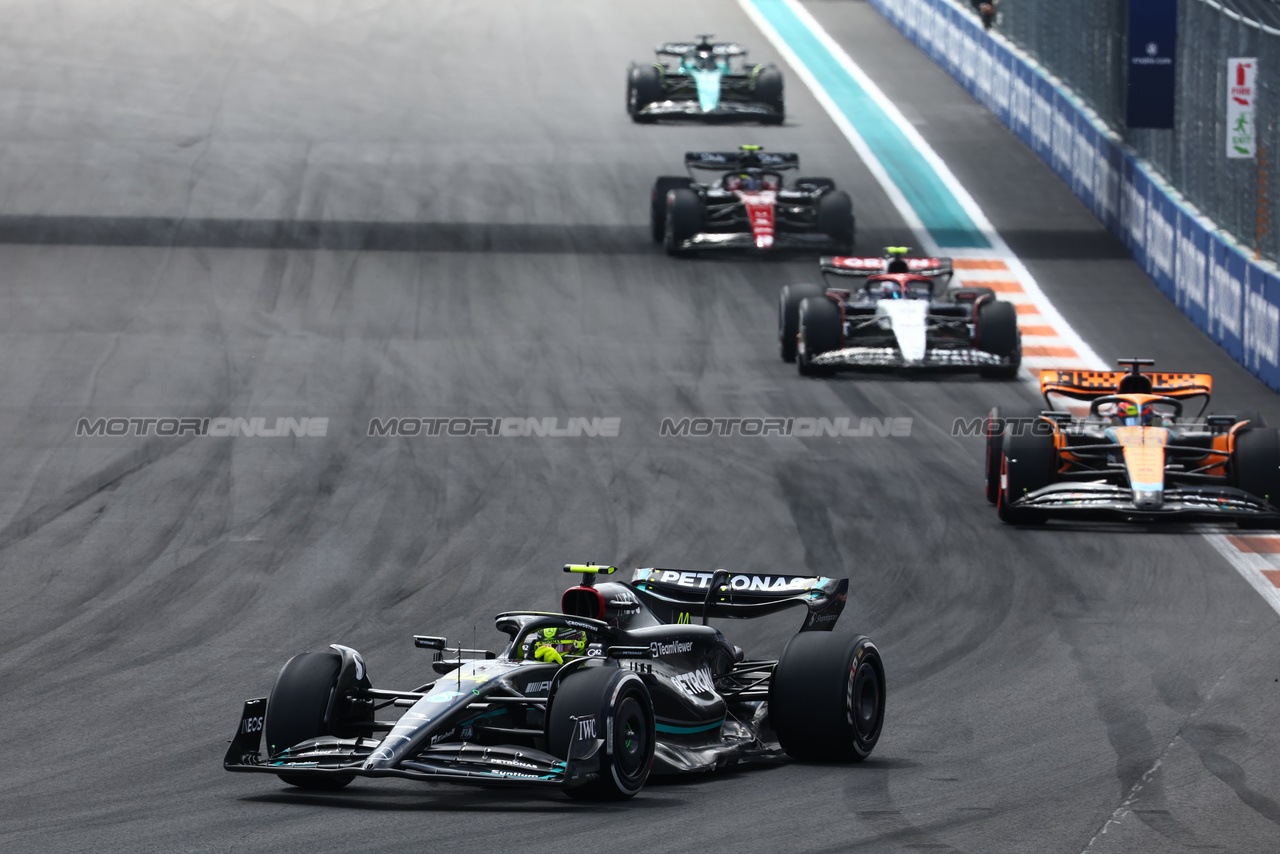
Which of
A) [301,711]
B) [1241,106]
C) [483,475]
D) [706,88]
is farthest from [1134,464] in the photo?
[706,88]

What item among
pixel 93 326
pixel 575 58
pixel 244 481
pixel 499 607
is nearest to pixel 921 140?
pixel 575 58

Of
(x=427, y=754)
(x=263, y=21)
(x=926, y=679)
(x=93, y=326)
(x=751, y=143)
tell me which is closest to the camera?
(x=427, y=754)

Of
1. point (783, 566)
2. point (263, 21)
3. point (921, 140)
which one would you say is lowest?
point (783, 566)

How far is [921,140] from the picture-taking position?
110ft

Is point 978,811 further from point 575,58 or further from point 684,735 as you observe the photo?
point 575,58

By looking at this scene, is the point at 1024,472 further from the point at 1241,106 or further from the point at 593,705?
the point at 593,705

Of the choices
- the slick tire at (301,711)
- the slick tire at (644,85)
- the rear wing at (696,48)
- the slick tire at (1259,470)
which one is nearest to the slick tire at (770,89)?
the rear wing at (696,48)

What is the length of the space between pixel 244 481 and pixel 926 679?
26.1 ft

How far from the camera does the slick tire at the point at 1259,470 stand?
1622cm

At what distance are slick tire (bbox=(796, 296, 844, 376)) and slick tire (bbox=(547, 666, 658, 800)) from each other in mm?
13203

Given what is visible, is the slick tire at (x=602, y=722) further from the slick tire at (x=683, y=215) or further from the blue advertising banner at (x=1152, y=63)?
the blue advertising banner at (x=1152, y=63)

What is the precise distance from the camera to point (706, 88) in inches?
1320

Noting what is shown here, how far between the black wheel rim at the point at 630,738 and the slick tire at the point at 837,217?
59.4ft

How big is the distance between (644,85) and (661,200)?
23.0 ft
